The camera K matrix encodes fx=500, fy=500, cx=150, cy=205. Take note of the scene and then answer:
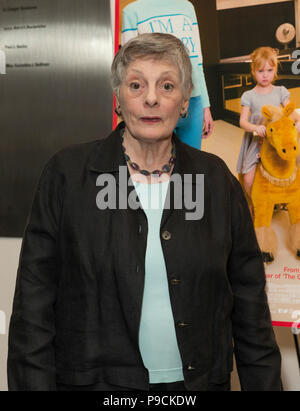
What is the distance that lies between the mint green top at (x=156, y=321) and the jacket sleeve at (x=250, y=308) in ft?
0.78

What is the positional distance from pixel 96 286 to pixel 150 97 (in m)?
0.52

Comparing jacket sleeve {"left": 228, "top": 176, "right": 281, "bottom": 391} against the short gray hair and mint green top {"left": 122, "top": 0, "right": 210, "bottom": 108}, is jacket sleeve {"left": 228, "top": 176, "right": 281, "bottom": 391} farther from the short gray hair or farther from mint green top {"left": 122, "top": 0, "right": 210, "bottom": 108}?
mint green top {"left": 122, "top": 0, "right": 210, "bottom": 108}

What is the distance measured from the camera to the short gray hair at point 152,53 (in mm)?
1349

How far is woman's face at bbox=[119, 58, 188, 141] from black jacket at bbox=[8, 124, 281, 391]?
0.38 feet

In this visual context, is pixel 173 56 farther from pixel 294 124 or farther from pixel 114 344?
pixel 114 344

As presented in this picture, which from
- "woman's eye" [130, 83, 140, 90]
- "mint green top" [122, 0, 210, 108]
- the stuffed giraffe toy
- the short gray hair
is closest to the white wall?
"mint green top" [122, 0, 210, 108]

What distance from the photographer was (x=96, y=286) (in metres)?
1.30

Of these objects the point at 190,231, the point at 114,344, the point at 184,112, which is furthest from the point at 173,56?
the point at 114,344

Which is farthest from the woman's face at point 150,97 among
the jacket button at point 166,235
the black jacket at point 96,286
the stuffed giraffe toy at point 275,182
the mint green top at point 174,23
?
the stuffed giraffe toy at point 275,182

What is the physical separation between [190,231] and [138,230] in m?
0.14

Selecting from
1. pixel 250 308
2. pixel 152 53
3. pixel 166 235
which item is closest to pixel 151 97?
pixel 152 53

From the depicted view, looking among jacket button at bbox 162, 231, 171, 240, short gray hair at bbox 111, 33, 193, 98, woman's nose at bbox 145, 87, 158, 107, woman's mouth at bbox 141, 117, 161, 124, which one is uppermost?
short gray hair at bbox 111, 33, 193, 98

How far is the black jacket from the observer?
1283mm

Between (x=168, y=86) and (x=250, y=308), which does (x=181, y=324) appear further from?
(x=168, y=86)
